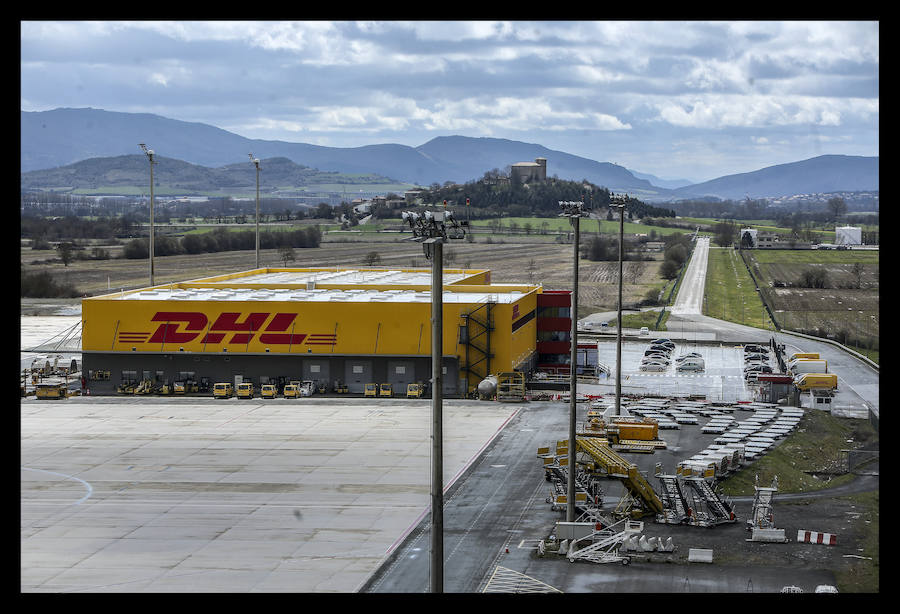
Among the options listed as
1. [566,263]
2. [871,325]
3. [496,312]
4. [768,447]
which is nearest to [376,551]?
[768,447]

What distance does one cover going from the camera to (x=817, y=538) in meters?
29.4

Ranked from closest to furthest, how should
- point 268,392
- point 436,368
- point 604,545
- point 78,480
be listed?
1. point 436,368
2. point 604,545
3. point 78,480
4. point 268,392

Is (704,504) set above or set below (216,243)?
below

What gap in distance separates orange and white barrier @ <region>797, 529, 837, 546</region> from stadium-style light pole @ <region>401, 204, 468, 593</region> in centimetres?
1541

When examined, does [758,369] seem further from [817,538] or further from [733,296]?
[733,296]


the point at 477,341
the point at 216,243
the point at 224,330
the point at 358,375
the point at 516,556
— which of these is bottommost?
the point at 516,556

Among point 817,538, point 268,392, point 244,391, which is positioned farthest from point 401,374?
point 817,538

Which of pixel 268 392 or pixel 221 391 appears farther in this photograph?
pixel 221 391

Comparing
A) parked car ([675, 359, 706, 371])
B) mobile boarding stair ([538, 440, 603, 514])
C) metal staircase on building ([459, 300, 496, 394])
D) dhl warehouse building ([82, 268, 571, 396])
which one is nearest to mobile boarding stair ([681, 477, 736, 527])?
mobile boarding stair ([538, 440, 603, 514])

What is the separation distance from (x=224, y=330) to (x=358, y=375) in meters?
8.17
